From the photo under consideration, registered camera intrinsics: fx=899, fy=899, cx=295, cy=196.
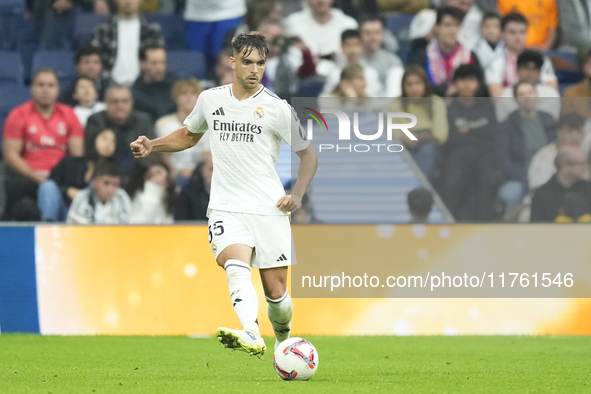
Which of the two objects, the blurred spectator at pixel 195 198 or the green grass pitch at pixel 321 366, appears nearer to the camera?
the green grass pitch at pixel 321 366

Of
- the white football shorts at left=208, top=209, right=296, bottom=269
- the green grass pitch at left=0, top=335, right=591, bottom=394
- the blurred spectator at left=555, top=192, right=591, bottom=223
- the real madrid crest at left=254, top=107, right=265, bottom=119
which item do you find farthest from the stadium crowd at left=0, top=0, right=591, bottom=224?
the real madrid crest at left=254, top=107, right=265, bottom=119

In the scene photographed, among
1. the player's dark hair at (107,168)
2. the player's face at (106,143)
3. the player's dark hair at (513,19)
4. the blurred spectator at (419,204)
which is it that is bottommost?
the blurred spectator at (419,204)

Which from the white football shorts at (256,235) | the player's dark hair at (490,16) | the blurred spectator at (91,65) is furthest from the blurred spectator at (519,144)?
the blurred spectator at (91,65)

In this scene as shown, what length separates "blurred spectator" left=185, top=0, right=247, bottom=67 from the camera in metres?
11.8

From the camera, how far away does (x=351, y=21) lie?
464 inches

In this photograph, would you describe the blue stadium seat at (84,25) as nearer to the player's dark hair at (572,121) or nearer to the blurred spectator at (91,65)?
the blurred spectator at (91,65)

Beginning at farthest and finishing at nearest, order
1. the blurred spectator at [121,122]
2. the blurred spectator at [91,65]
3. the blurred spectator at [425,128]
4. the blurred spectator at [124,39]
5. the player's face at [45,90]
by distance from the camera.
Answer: the blurred spectator at [124,39] < the blurred spectator at [91,65] < the player's face at [45,90] < the blurred spectator at [121,122] < the blurred spectator at [425,128]

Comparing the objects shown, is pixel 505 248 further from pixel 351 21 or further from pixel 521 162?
pixel 351 21

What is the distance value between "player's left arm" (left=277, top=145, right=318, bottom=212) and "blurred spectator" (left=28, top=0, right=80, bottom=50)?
7129 mm

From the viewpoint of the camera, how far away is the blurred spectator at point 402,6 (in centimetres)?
1226

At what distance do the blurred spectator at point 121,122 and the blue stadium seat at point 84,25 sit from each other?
1.90 meters

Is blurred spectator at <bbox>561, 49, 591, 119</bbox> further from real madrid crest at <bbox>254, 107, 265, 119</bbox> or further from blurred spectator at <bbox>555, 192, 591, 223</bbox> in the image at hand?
real madrid crest at <bbox>254, 107, 265, 119</bbox>

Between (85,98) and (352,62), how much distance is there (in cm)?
326

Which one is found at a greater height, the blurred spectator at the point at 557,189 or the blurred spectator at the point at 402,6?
the blurred spectator at the point at 402,6
